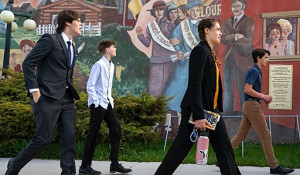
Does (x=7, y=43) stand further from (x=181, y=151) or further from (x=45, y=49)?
(x=181, y=151)

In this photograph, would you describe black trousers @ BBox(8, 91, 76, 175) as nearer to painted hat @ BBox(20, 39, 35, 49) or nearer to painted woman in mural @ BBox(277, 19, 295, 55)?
painted woman in mural @ BBox(277, 19, 295, 55)

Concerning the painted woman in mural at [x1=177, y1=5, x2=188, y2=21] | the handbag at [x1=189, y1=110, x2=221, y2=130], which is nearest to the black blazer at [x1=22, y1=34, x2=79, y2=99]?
the handbag at [x1=189, y1=110, x2=221, y2=130]

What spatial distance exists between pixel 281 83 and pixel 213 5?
239 centimetres

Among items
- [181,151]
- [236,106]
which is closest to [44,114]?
[181,151]

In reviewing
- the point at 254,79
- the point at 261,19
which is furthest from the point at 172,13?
the point at 254,79

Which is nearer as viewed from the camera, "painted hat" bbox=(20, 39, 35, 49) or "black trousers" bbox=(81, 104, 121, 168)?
"black trousers" bbox=(81, 104, 121, 168)

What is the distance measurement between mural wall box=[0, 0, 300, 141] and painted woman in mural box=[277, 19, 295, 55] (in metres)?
0.02

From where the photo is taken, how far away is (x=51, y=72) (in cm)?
590

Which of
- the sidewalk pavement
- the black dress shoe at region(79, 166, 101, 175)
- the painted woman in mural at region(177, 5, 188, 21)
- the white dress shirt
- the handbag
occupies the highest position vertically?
the painted woman in mural at region(177, 5, 188, 21)

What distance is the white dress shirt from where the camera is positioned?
734cm

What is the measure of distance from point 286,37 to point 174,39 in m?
2.54

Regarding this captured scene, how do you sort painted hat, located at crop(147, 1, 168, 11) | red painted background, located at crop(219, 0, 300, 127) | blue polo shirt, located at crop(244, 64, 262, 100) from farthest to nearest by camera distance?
painted hat, located at crop(147, 1, 168, 11), red painted background, located at crop(219, 0, 300, 127), blue polo shirt, located at crop(244, 64, 262, 100)

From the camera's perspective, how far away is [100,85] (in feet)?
24.5

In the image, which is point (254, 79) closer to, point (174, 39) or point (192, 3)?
point (174, 39)
